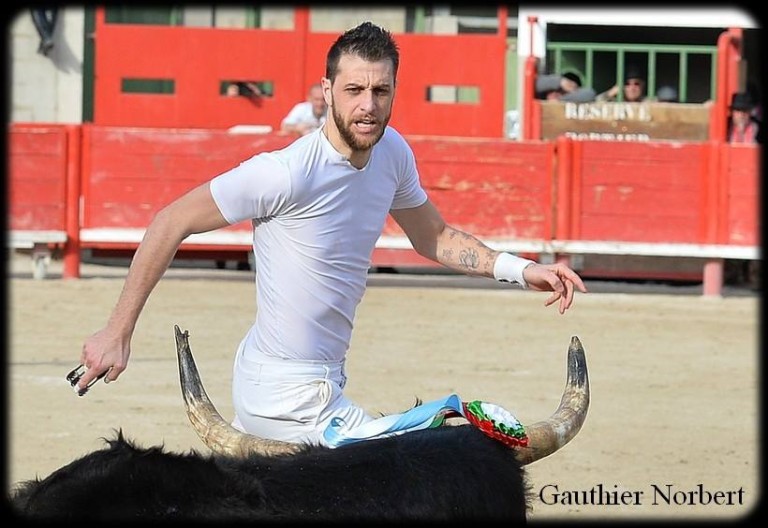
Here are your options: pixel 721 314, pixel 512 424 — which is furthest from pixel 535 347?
pixel 512 424

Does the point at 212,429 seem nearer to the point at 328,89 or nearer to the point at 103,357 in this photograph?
the point at 103,357

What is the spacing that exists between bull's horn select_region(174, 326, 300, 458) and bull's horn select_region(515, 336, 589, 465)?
489 millimetres

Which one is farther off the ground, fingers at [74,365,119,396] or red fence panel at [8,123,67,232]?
red fence panel at [8,123,67,232]

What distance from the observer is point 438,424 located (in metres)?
3.06

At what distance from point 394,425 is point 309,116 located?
864 centimetres

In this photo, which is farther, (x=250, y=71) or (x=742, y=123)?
(x=250, y=71)

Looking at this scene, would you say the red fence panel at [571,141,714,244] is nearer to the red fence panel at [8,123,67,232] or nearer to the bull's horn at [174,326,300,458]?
the red fence panel at [8,123,67,232]

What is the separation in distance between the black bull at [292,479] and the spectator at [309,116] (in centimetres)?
820

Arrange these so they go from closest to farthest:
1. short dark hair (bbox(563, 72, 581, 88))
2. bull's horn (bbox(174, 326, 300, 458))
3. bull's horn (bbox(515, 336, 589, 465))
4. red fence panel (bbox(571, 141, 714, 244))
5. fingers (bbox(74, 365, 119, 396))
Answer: fingers (bbox(74, 365, 119, 396)), bull's horn (bbox(174, 326, 300, 458)), bull's horn (bbox(515, 336, 589, 465)), red fence panel (bbox(571, 141, 714, 244)), short dark hair (bbox(563, 72, 581, 88))

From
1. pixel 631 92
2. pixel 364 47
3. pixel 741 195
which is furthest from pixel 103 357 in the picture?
pixel 631 92

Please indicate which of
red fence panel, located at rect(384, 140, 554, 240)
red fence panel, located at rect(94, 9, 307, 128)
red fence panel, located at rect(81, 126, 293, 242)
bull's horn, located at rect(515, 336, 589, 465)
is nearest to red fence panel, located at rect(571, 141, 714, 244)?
red fence panel, located at rect(384, 140, 554, 240)

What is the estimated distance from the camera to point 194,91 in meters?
13.1

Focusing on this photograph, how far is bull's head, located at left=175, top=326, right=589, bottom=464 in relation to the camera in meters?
2.98

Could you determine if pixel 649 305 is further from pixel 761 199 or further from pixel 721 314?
pixel 761 199
